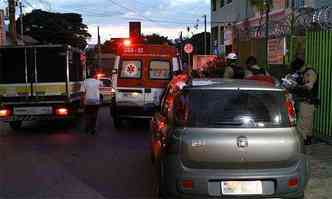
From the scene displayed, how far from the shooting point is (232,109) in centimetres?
588

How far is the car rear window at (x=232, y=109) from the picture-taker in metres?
5.82

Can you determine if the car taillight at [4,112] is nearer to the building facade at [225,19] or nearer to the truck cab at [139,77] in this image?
the truck cab at [139,77]

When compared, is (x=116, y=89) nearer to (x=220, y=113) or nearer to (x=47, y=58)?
(x=47, y=58)

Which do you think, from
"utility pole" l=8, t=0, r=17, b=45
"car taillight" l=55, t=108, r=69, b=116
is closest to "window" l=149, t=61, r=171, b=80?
"car taillight" l=55, t=108, r=69, b=116

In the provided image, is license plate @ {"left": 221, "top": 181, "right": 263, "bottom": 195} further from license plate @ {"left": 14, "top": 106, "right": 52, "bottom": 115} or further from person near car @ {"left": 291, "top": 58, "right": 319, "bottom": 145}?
license plate @ {"left": 14, "top": 106, "right": 52, "bottom": 115}

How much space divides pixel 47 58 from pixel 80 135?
7.70ft

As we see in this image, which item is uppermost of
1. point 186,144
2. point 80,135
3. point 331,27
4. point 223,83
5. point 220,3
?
point 220,3

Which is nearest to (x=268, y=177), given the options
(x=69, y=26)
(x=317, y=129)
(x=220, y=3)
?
(x=317, y=129)

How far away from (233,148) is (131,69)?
31.5 feet

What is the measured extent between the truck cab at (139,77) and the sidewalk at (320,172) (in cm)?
567

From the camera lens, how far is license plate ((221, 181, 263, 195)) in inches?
227

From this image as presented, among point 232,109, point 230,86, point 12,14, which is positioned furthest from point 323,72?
point 12,14

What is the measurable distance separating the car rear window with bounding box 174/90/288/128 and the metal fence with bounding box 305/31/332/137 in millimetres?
5134

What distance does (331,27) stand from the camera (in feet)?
38.2
